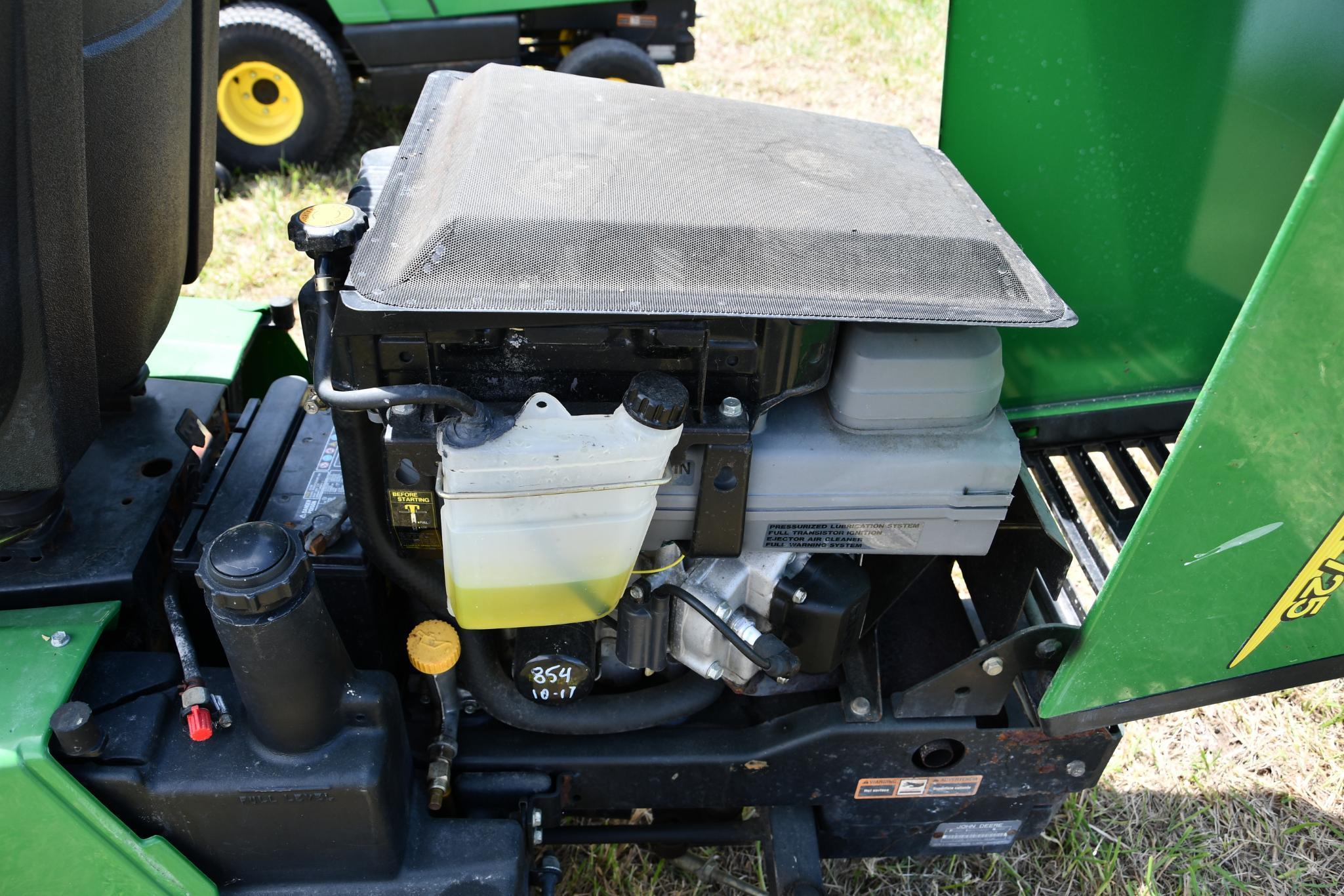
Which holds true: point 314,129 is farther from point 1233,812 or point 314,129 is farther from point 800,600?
point 1233,812

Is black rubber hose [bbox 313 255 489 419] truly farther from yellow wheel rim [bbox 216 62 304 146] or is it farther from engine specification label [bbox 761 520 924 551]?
yellow wheel rim [bbox 216 62 304 146]

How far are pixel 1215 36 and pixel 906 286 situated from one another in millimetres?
751

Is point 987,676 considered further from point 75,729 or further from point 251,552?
point 75,729

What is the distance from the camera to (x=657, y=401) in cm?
106

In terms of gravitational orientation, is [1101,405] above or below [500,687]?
above

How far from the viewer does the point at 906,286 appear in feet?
3.68

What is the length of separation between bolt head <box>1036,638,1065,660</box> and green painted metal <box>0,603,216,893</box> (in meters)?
1.04

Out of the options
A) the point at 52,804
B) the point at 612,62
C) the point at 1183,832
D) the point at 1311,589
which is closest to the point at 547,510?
the point at 52,804

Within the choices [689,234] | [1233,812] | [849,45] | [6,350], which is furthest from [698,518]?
[849,45]

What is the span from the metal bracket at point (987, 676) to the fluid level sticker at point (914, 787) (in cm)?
12

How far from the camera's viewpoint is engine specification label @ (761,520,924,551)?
126 centimetres


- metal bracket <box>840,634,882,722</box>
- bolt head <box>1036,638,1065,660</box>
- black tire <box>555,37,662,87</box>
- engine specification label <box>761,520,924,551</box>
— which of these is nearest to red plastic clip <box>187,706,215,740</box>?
engine specification label <box>761,520,924,551</box>

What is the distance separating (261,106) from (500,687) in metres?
3.08

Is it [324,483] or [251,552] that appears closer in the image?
[251,552]
